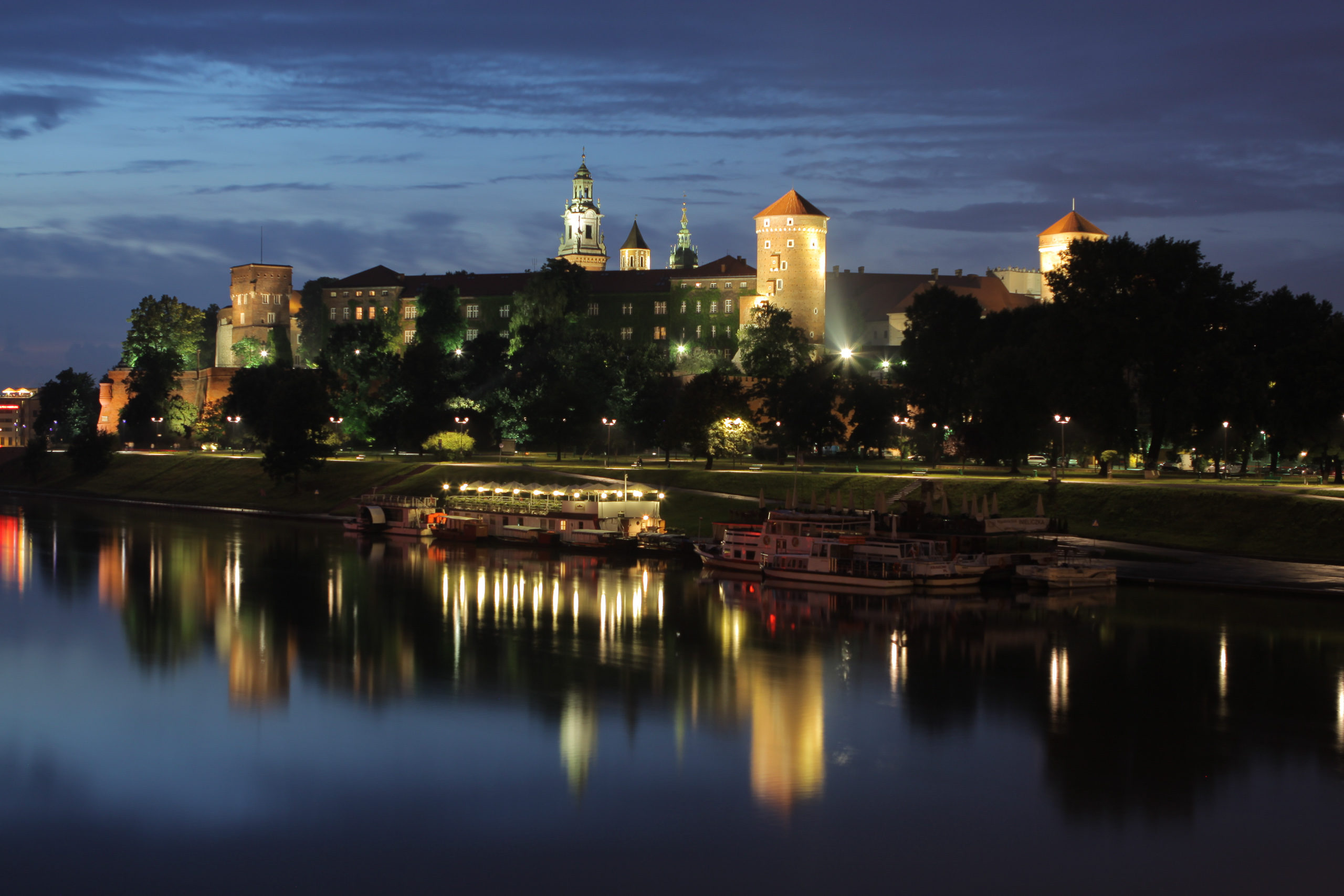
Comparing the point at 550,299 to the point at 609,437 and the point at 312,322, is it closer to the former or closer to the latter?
the point at 609,437

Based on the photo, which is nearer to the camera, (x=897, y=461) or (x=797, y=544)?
(x=797, y=544)

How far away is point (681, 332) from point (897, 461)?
3625cm

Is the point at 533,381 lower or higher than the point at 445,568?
higher

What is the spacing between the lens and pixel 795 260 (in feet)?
Result: 326

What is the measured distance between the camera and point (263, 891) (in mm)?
16875

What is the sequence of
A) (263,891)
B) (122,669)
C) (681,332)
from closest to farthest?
(263,891), (122,669), (681,332)

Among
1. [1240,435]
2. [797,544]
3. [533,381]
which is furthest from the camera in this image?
[533,381]

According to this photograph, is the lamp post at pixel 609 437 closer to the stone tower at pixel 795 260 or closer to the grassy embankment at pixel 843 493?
the grassy embankment at pixel 843 493

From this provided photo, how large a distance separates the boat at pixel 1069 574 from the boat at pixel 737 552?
27.3 feet

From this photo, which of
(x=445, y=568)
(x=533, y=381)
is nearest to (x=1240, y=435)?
(x=445, y=568)

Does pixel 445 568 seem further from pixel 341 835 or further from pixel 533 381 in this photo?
pixel 533 381

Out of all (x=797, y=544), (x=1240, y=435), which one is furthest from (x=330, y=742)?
(x=1240, y=435)

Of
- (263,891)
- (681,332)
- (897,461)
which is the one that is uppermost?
(681,332)

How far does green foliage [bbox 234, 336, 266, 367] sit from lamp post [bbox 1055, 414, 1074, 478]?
73.8 meters
